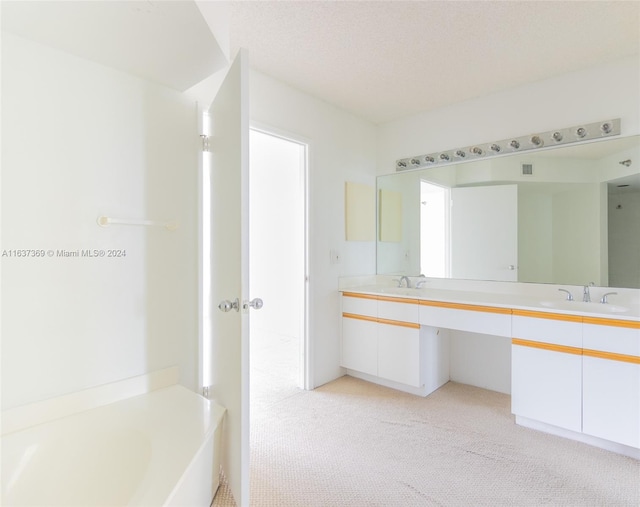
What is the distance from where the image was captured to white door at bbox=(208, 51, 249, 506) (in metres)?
1.40

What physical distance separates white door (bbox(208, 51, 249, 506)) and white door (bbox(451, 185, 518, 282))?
221cm

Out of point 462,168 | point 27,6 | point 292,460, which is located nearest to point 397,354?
point 292,460

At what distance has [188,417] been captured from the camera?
1.53 meters

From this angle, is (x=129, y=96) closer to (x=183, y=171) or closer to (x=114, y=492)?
(x=183, y=171)

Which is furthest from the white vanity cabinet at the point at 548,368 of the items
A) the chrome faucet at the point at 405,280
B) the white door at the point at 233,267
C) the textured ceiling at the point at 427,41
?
the white door at the point at 233,267

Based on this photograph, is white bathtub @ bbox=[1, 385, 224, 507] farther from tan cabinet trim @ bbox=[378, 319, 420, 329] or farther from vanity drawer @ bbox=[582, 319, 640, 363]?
vanity drawer @ bbox=[582, 319, 640, 363]

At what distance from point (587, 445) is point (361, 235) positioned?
2193 millimetres

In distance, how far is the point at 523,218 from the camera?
2.72m

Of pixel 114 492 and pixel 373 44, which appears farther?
pixel 373 44

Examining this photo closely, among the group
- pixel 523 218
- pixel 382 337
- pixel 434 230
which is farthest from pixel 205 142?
pixel 523 218

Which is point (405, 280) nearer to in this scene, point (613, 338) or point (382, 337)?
point (382, 337)

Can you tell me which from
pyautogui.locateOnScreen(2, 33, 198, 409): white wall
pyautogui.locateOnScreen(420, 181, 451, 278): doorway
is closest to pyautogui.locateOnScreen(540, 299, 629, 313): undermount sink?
pyautogui.locateOnScreen(420, 181, 451, 278): doorway

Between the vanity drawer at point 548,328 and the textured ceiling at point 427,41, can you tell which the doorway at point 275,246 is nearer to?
the textured ceiling at point 427,41

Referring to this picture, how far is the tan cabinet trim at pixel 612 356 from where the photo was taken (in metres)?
1.79
